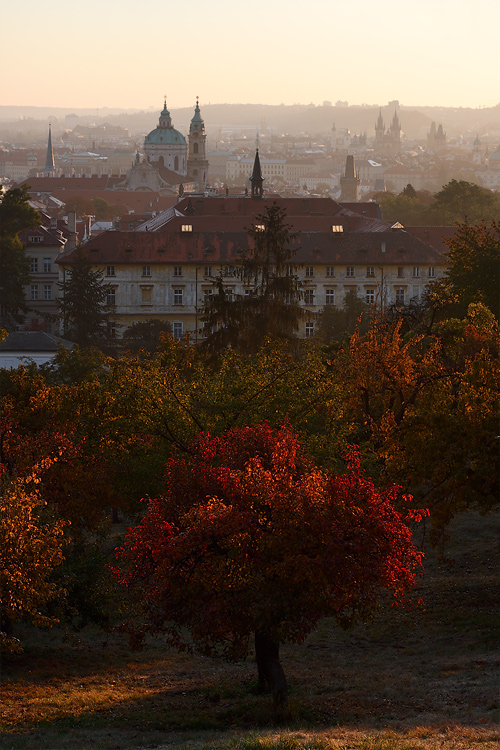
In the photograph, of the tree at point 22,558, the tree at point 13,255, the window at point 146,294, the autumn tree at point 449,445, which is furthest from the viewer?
the window at point 146,294

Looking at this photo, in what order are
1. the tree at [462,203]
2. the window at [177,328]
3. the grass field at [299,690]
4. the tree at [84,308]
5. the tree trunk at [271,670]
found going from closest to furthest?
the grass field at [299,690] → the tree trunk at [271,670] → the tree at [84,308] → the window at [177,328] → the tree at [462,203]

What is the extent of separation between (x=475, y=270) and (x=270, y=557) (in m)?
29.0

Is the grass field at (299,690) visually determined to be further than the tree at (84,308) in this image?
No

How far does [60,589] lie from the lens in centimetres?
2014

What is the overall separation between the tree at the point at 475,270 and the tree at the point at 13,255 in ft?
112

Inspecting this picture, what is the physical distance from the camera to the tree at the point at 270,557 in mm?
17422

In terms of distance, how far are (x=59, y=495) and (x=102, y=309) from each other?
139ft

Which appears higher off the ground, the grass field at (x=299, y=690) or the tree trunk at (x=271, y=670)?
the tree trunk at (x=271, y=670)

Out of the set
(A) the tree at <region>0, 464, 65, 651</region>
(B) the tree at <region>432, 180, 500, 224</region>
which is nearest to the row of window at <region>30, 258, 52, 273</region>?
(B) the tree at <region>432, 180, 500, 224</region>

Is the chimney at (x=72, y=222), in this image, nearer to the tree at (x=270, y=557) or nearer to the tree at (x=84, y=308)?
the tree at (x=84, y=308)

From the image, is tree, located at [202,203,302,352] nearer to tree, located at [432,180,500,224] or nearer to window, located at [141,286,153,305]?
window, located at [141,286,153,305]

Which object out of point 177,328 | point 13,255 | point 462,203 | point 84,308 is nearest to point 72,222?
point 13,255

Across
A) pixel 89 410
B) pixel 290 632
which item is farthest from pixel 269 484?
pixel 89 410

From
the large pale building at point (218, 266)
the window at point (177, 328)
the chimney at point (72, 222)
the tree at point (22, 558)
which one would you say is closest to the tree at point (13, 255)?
the large pale building at point (218, 266)
